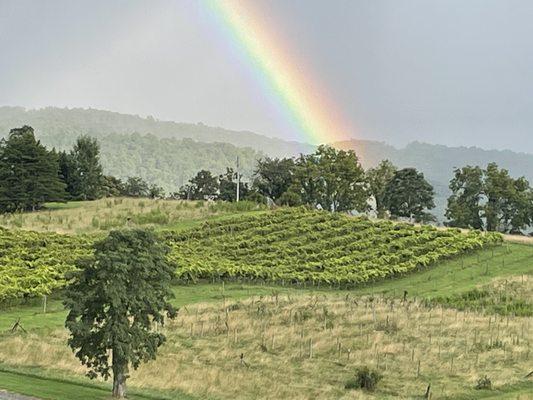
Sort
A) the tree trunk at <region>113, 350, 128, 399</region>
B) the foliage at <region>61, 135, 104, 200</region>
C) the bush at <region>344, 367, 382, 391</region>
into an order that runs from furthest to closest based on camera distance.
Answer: the foliage at <region>61, 135, 104, 200</region> → the bush at <region>344, 367, 382, 391</region> → the tree trunk at <region>113, 350, 128, 399</region>

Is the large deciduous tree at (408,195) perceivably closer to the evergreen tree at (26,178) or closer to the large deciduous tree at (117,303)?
the evergreen tree at (26,178)

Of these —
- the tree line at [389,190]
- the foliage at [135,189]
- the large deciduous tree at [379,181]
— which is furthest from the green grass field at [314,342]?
the foliage at [135,189]

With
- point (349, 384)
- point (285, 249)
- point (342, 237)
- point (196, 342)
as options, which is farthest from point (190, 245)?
point (349, 384)

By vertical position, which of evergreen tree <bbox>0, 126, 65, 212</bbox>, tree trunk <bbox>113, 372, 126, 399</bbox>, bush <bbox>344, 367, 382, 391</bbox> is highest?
evergreen tree <bbox>0, 126, 65, 212</bbox>

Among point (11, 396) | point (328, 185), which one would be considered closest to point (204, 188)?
point (328, 185)

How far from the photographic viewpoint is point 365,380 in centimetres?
2625

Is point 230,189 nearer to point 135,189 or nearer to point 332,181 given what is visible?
point 332,181

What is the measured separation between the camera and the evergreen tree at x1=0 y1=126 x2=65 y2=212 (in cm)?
8869

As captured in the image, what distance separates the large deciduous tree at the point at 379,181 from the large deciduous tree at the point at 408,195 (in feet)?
4.95

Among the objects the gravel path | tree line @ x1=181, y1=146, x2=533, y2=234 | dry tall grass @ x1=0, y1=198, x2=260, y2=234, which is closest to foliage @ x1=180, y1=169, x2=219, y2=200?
tree line @ x1=181, y1=146, x2=533, y2=234

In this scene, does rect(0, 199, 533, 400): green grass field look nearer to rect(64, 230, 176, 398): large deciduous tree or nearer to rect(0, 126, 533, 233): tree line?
rect(64, 230, 176, 398): large deciduous tree

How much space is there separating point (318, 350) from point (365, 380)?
22.0 feet

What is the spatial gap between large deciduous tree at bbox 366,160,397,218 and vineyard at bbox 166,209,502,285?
44.7m

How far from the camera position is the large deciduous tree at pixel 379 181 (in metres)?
125
